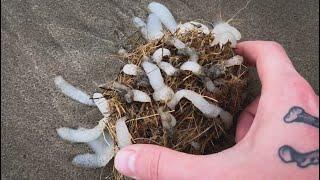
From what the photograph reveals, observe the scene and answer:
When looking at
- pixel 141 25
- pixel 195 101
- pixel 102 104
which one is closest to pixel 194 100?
pixel 195 101

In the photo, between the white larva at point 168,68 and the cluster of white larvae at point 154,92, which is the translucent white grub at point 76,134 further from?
the white larva at point 168,68

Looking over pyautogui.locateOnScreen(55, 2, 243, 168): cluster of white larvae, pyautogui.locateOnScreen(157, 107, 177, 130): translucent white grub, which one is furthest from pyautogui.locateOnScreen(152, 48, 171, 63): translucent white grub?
pyautogui.locateOnScreen(157, 107, 177, 130): translucent white grub

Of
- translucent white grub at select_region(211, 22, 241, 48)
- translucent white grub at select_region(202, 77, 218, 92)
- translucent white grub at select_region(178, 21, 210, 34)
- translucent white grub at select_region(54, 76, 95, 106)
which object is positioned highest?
translucent white grub at select_region(211, 22, 241, 48)

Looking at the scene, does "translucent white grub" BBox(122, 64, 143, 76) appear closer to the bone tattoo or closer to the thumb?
the thumb

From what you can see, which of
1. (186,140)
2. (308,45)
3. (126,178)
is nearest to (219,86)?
(186,140)

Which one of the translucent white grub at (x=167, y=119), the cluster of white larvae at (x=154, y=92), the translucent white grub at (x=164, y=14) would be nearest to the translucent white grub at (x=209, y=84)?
the cluster of white larvae at (x=154, y=92)

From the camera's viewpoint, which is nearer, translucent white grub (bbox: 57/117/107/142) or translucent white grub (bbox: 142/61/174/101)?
translucent white grub (bbox: 142/61/174/101)
